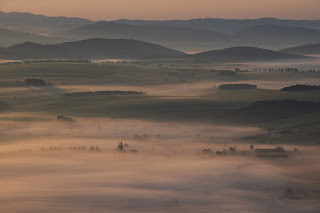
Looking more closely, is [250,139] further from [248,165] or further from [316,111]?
[316,111]

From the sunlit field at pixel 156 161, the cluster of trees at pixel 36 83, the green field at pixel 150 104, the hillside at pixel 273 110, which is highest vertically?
the cluster of trees at pixel 36 83

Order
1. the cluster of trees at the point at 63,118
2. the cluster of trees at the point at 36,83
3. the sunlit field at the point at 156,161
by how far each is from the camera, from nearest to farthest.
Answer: the sunlit field at the point at 156,161
the cluster of trees at the point at 63,118
the cluster of trees at the point at 36,83

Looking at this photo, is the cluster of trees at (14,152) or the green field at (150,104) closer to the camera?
the cluster of trees at (14,152)

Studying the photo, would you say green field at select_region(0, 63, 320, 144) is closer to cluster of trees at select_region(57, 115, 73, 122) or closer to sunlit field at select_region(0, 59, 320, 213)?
sunlit field at select_region(0, 59, 320, 213)

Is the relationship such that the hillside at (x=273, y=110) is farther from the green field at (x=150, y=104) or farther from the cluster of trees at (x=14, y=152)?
the cluster of trees at (x=14, y=152)

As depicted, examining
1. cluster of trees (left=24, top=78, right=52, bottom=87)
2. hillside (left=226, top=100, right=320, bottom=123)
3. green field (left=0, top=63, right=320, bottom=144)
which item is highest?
cluster of trees (left=24, top=78, right=52, bottom=87)

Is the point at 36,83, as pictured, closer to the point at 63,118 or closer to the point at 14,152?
the point at 63,118

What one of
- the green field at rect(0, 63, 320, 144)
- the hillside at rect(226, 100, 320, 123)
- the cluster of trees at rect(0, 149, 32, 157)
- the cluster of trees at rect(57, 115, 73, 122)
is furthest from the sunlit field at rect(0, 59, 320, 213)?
the cluster of trees at rect(57, 115, 73, 122)

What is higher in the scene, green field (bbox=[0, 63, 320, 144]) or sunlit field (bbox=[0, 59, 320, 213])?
green field (bbox=[0, 63, 320, 144])

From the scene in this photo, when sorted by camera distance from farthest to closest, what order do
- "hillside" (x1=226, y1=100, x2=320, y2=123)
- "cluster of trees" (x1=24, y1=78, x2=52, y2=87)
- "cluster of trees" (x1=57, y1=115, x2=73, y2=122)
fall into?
1. "cluster of trees" (x1=24, y1=78, x2=52, y2=87)
2. "hillside" (x1=226, y1=100, x2=320, y2=123)
3. "cluster of trees" (x1=57, y1=115, x2=73, y2=122)

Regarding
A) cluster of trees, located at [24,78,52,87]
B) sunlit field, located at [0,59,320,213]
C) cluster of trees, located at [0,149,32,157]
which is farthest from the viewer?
cluster of trees, located at [24,78,52,87]

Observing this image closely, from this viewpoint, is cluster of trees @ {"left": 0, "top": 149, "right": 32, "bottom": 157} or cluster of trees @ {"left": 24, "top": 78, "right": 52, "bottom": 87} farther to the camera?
cluster of trees @ {"left": 24, "top": 78, "right": 52, "bottom": 87}

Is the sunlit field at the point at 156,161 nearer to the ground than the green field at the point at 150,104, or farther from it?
nearer to the ground

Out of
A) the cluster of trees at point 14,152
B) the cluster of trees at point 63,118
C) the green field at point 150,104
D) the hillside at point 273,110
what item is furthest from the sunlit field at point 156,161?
the cluster of trees at point 63,118
